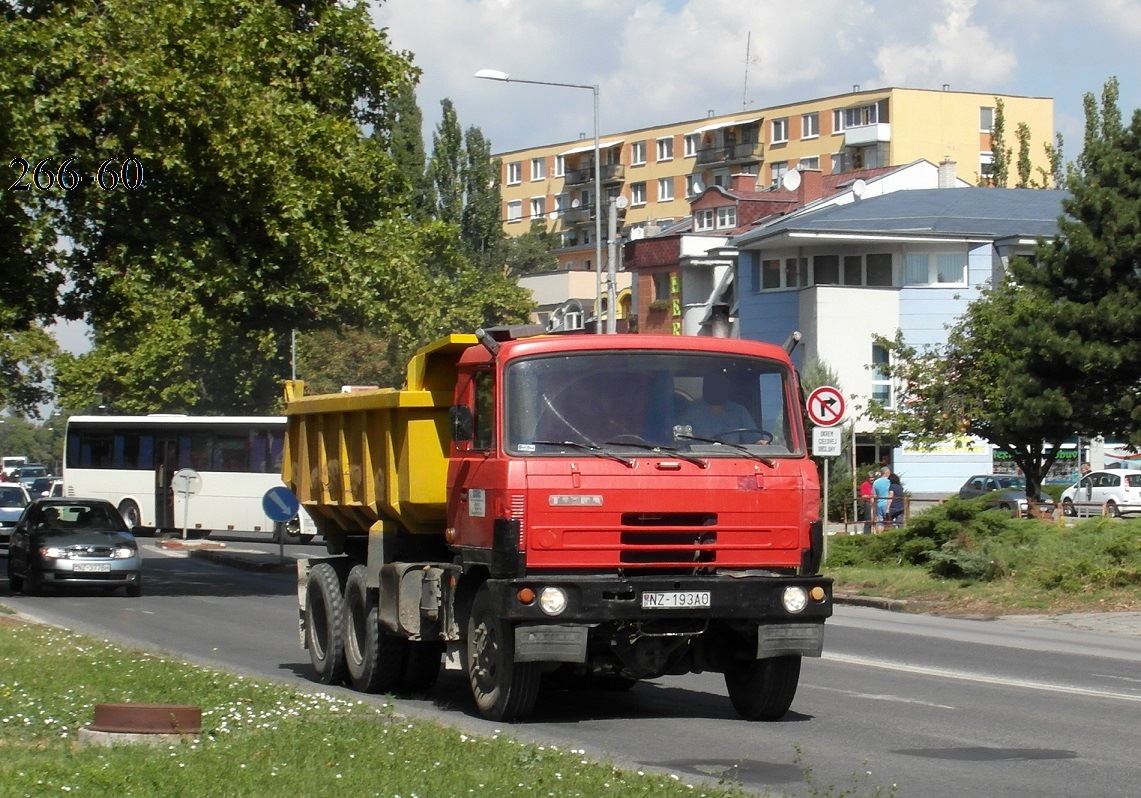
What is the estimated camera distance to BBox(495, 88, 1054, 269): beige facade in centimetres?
10225

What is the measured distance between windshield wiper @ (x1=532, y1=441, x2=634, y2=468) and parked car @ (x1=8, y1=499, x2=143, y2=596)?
1651cm

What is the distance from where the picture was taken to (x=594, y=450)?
413 inches

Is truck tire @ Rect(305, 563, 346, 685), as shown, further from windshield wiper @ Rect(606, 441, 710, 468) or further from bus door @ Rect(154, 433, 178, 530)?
bus door @ Rect(154, 433, 178, 530)

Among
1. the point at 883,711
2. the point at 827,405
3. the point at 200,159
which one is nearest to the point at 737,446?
the point at 883,711

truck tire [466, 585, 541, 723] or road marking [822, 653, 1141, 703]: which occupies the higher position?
truck tire [466, 585, 541, 723]

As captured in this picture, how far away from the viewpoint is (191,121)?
22344 millimetres

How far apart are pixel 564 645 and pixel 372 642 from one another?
2878mm

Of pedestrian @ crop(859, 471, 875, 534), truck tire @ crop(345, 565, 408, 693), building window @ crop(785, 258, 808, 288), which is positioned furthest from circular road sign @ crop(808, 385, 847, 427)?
building window @ crop(785, 258, 808, 288)

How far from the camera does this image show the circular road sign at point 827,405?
82.9 ft

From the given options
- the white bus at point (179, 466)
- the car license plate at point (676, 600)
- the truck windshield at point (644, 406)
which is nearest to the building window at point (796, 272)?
the white bus at point (179, 466)

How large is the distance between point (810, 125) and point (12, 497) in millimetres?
74402

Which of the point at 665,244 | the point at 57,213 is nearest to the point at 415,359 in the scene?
the point at 57,213

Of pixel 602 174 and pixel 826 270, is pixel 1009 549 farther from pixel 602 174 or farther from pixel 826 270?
pixel 602 174

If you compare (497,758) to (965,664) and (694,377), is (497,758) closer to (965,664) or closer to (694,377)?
(694,377)
